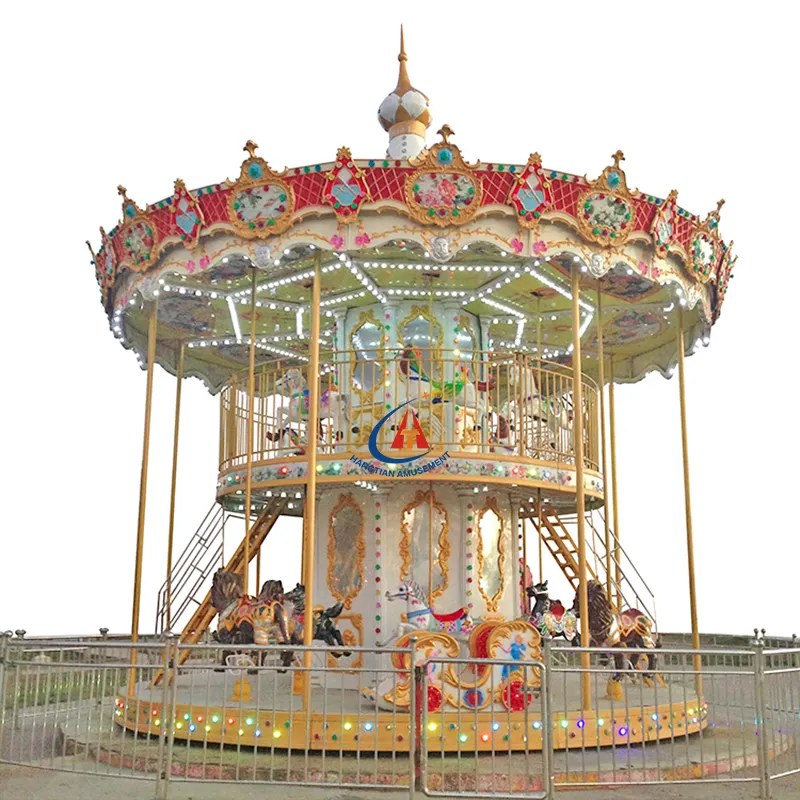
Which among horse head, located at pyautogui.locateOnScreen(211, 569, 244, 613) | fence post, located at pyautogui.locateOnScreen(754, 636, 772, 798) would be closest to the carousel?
horse head, located at pyautogui.locateOnScreen(211, 569, 244, 613)

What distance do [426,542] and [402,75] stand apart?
7179mm

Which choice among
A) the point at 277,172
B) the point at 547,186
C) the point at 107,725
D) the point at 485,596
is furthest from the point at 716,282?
the point at 107,725

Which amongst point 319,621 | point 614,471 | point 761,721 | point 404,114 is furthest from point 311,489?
point 614,471

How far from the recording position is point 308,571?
379 inches

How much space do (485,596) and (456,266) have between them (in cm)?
456

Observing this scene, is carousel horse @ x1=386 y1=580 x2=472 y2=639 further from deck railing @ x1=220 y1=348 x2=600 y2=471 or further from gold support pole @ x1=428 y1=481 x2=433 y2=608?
deck railing @ x1=220 y1=348 x2=600 y2=471

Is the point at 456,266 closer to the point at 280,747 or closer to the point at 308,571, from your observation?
the point at 308,571

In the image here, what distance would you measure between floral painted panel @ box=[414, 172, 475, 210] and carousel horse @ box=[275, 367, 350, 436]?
3.28 meters

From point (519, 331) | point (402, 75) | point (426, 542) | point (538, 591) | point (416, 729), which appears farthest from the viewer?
point (519, 331)

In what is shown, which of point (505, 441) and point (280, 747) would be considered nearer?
point (280, 747)

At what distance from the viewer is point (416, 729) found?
857 centimetres

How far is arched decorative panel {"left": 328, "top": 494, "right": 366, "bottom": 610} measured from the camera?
12.2m

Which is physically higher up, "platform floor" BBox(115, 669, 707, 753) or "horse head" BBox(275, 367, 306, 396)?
"horse head" BBox(275, 367, 306, 396)

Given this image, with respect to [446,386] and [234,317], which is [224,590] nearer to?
[446,386]
